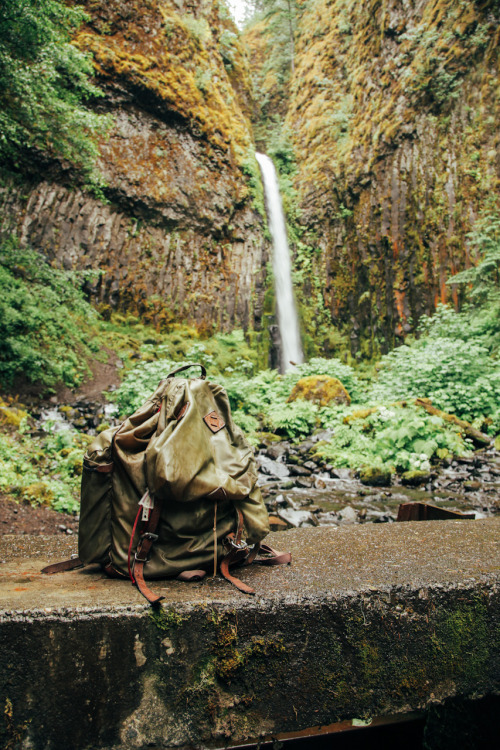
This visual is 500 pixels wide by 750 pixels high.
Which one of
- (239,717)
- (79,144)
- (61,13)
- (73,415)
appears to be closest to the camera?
(239,717)

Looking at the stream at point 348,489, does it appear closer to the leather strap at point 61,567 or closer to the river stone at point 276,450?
the river stone at point 276,450

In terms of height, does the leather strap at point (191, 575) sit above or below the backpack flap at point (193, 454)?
below

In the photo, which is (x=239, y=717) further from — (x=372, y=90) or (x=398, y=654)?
(x=372, y=90)

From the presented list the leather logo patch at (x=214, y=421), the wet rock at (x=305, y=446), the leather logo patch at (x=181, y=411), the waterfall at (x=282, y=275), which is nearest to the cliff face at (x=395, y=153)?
the waterfall at (x=282, y=275)

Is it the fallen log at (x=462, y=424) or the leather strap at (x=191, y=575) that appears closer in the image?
the leather strap at (x=191, y=575)

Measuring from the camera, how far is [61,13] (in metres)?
6.02

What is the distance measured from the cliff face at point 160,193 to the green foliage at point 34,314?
4744mm

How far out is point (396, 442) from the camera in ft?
21.4

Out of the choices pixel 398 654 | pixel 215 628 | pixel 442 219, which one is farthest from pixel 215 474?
pixel 442 219

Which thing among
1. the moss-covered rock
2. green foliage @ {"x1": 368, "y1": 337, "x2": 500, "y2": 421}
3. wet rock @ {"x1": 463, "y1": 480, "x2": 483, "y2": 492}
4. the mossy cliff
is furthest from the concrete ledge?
the mossy cliff

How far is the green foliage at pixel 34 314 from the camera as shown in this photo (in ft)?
23.6

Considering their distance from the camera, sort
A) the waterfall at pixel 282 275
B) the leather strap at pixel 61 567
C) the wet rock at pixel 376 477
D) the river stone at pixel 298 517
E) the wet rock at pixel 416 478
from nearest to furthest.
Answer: the leather strap at pixel 61 567
the river stone at pixel 298 517
the wet rock at pixel 416 478
the wet rock at pixel 376 477
the waterfall at pixel 282 275

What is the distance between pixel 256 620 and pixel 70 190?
15.6 m

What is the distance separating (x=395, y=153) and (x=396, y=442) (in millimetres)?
11550
